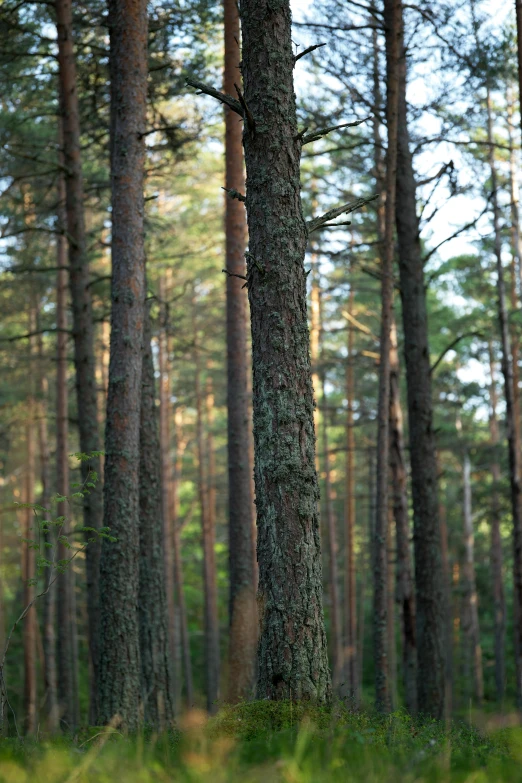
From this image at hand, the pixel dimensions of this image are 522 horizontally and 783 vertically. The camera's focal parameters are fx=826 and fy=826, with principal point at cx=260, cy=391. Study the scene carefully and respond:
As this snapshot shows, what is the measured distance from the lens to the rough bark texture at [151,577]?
32.7 feet

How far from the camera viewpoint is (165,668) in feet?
33.1

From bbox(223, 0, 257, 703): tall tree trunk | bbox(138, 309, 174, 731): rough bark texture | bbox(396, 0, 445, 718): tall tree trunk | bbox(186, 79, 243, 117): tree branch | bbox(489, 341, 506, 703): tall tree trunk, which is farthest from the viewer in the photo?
bbox(489, 341, 506, 703): tall tree trunk

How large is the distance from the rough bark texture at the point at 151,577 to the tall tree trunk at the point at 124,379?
5.51 feet

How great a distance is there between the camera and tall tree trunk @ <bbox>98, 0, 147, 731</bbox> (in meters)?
8.18

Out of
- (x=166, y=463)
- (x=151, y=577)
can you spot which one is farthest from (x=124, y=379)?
(x=166, y=463)

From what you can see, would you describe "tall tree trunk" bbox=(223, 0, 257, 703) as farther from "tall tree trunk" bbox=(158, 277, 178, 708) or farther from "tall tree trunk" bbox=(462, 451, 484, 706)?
"tall tree trunk" bbox=(462, 451, 484, 706)

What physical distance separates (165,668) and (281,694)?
532cm

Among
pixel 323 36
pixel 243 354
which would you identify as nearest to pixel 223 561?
pixel 243 354

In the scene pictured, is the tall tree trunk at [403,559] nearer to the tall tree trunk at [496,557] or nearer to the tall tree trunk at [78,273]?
the tall tree trunk at [78,273]

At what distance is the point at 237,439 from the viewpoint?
11.9 meters

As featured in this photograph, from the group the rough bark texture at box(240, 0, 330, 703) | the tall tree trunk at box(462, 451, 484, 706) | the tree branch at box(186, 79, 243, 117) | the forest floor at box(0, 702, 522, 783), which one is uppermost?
the tree branch at box(186, 79, 243, 117)

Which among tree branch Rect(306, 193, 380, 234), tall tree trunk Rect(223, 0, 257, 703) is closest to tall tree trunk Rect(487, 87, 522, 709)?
tall tree trunk Rect(223, 0, 257, 703)

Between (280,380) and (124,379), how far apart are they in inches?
136

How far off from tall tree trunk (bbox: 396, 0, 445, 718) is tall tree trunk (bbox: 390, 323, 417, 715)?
663mm
